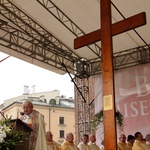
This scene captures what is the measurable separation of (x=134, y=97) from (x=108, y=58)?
658cm

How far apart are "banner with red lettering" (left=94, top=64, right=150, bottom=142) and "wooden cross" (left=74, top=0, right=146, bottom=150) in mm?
6054

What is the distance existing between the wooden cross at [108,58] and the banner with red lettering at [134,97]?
605 cm

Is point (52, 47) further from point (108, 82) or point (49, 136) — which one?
point (108, 82)

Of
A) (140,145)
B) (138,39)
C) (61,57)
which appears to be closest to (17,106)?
(61,57)

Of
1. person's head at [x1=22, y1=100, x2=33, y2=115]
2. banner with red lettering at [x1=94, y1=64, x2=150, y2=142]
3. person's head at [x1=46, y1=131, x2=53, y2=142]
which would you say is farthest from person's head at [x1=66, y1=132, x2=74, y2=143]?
person's head at [x1=22, y1=100, x2=33, y2=115]

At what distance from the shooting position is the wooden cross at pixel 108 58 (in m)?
3.07

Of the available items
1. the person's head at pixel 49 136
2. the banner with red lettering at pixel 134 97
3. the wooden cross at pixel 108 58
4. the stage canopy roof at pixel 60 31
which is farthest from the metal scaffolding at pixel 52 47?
the wooden cross at pixel 108 58

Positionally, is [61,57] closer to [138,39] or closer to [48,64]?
[48,64]

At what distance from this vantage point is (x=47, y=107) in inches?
1017

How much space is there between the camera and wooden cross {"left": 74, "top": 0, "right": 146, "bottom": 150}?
307cm

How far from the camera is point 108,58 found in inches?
128

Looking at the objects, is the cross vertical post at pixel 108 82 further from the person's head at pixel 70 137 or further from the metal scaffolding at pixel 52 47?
the metal scaffolding at pixel 52 47

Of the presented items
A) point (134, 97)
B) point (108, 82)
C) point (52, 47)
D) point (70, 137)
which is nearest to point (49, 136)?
point (70, 137)

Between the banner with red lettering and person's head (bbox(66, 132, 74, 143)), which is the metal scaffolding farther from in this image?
person's head (bbox(66, 132, 74, 143))
